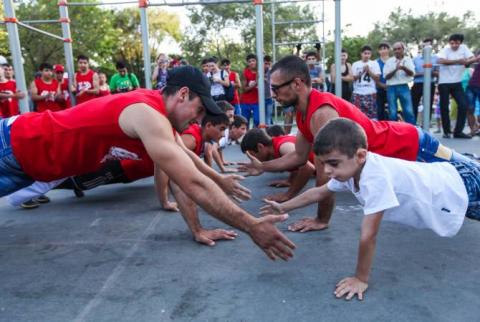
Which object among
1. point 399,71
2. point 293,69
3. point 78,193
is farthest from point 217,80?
point 293,69

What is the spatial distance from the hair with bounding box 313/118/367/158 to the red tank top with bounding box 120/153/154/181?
7.39 ft

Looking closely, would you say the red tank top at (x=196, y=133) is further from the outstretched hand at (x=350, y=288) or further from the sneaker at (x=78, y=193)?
the outstretched hand at (x=350, y=288)

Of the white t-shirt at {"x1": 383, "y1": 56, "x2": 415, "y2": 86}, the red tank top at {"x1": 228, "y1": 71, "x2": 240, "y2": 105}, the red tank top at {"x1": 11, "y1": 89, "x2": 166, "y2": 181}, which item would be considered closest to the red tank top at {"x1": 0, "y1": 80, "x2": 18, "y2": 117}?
the red tank top at {"x1": 228, "y1": 71, "x2": 240, "y2": 105}

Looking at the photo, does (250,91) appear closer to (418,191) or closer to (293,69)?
(293,69)

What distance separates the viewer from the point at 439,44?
30.2 m

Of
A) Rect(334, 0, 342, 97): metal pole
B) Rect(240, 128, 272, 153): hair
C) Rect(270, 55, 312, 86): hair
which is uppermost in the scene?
Rect(334, 0, 342, 97): metal pole

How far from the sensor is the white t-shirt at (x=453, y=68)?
6.70 m

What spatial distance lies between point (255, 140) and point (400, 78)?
3.84m

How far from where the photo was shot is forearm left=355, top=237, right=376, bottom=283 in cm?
178

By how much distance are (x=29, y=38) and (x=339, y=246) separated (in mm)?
21628

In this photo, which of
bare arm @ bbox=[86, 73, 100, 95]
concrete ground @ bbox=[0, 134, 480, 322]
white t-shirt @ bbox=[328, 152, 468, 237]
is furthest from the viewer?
bare arm @ bbox=[86, 73, 100, 95]

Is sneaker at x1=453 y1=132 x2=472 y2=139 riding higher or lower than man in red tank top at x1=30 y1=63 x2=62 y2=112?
lower

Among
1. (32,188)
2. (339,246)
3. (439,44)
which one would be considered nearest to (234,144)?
(32,188)

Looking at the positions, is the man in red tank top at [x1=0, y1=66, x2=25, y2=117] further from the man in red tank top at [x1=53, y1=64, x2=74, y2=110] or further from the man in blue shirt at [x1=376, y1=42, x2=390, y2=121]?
the man in blue shirt at [x1=376, y1=42, x2=390, y2=121]
